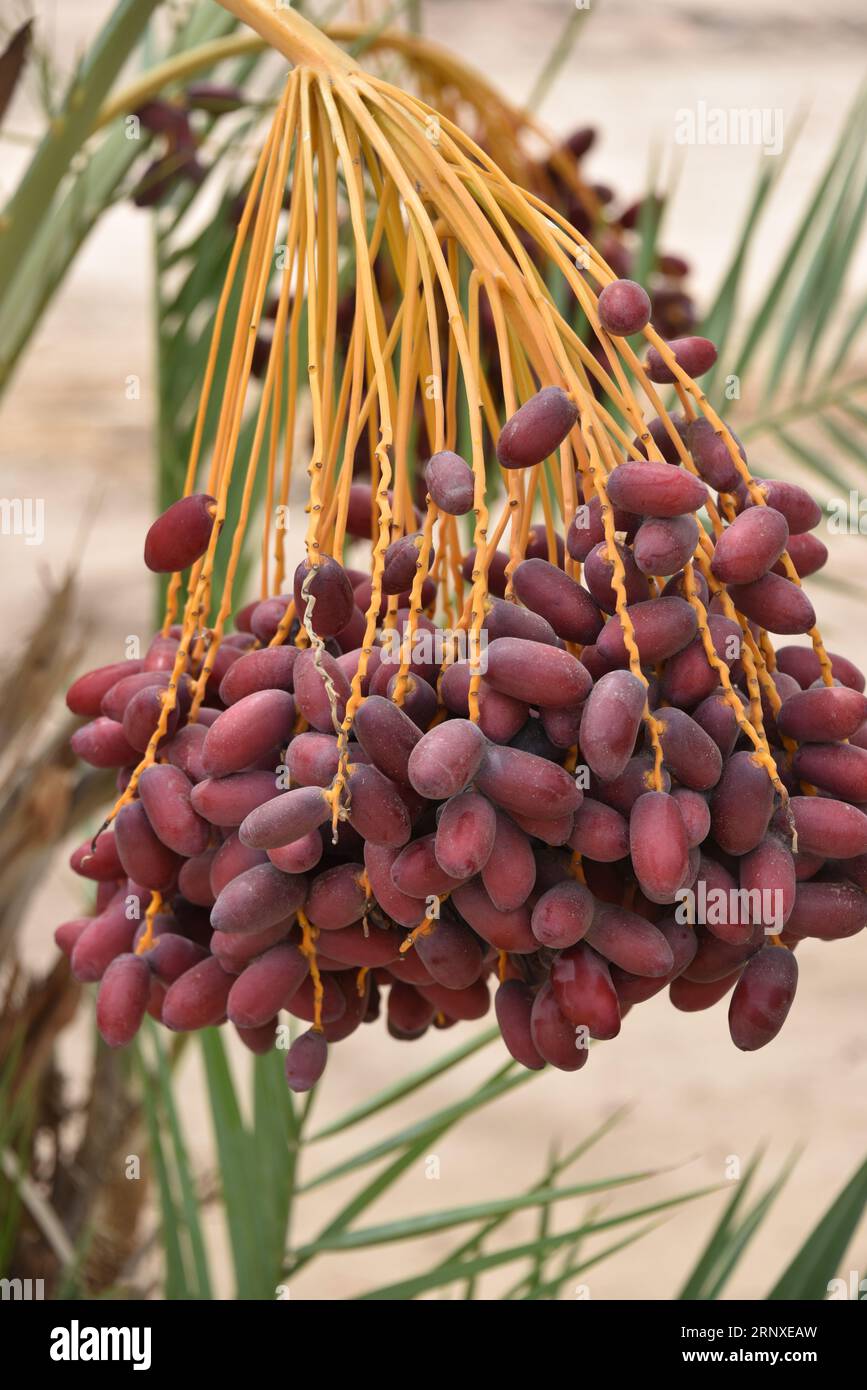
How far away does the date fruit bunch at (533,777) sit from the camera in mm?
415

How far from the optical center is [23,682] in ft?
3.63

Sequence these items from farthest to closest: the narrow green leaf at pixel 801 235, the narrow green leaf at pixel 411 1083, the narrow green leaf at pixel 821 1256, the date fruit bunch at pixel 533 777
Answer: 1. the narrow green leaf at pixel 801 235
2. the narrow green leaf at pixel 411 1083
3. the narrow green leaf at pixel 821 1256
4. the date fruit bunch at pixel 533 777

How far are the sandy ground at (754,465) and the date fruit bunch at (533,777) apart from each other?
39 cm

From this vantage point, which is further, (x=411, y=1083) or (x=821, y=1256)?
(x=411, y=1083)

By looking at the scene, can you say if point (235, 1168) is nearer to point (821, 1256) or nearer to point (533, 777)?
point (821, 1256)

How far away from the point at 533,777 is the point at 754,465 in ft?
2.67

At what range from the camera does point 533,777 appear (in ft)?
1.34

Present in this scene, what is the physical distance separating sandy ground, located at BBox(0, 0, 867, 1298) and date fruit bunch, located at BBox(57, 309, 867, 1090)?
39 cm

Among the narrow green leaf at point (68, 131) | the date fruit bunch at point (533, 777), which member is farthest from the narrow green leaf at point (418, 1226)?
the narrow green leaf at point (68, 131)

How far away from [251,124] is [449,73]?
25 centimetres

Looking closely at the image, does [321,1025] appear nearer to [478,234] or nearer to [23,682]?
[478,234]

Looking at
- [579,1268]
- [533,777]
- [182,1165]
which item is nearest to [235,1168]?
[182,1165]
